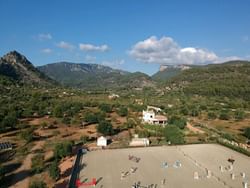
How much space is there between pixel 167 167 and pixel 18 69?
14817cm

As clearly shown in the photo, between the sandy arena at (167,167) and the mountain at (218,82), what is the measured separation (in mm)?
70256

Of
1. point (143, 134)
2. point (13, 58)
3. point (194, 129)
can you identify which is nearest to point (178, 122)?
point (194, 129)

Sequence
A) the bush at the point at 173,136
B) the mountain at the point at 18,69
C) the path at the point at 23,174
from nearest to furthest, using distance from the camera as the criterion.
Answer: the path at the point at 23,174, the bush at the point at 173,136, the mountain at the point at 18,69

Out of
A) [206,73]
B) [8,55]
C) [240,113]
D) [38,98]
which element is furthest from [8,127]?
[8,55]

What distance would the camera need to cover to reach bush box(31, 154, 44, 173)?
25.9m

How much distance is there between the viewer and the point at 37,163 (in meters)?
27.5

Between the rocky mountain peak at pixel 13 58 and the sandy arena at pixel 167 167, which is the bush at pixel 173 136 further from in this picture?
the rocky mountain peak at pixel 13 58

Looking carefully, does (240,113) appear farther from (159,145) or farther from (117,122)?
(159,145)

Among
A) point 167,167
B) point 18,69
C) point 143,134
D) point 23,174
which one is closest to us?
point 167,167

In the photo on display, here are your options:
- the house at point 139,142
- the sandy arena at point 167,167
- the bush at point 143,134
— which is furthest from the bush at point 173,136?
the house at point 139,142

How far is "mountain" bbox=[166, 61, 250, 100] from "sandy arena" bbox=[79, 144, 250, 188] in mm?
70256

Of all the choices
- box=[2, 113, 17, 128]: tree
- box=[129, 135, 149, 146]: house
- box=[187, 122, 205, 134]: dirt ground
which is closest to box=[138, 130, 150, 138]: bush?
box=[129, 135, 149, 146]: house

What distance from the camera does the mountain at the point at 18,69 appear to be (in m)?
143

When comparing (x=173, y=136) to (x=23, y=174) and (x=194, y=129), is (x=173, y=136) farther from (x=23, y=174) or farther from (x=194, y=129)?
(x=23, y=174)
